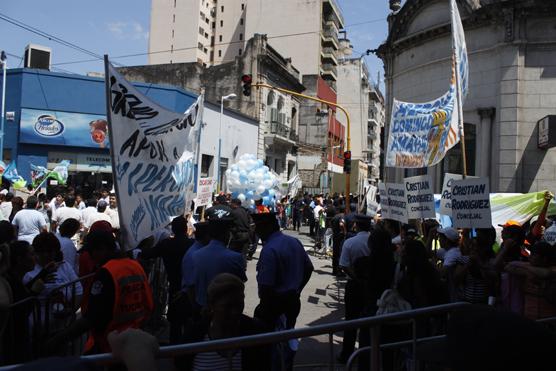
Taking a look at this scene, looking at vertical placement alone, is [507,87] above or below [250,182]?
above

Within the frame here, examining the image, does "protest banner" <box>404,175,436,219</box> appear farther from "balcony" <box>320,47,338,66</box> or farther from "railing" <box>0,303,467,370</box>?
"balcony" <box>320,47,338,66</box>

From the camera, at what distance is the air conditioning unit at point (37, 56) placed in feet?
86.8

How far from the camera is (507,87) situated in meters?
15.4

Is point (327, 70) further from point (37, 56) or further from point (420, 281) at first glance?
point (420, 281)

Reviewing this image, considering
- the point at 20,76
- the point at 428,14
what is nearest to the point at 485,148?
the point at 428,14

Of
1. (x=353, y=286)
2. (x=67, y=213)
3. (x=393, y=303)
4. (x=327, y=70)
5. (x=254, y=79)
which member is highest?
(x=327, y=70)

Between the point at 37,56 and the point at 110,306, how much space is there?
27423 mm

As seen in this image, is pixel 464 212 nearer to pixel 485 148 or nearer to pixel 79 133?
pixel 485 148

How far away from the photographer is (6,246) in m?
Answer: 4.38

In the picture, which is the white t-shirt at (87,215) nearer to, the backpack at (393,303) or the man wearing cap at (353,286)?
the man wearing cap at (353,286)

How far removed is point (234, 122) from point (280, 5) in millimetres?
28533

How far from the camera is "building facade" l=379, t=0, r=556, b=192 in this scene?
49.3 feet

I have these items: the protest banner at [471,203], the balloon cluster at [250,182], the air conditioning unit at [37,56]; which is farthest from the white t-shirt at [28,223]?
the air conditioning unit at [37,56]

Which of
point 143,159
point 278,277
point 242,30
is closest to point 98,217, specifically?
point 143,159
